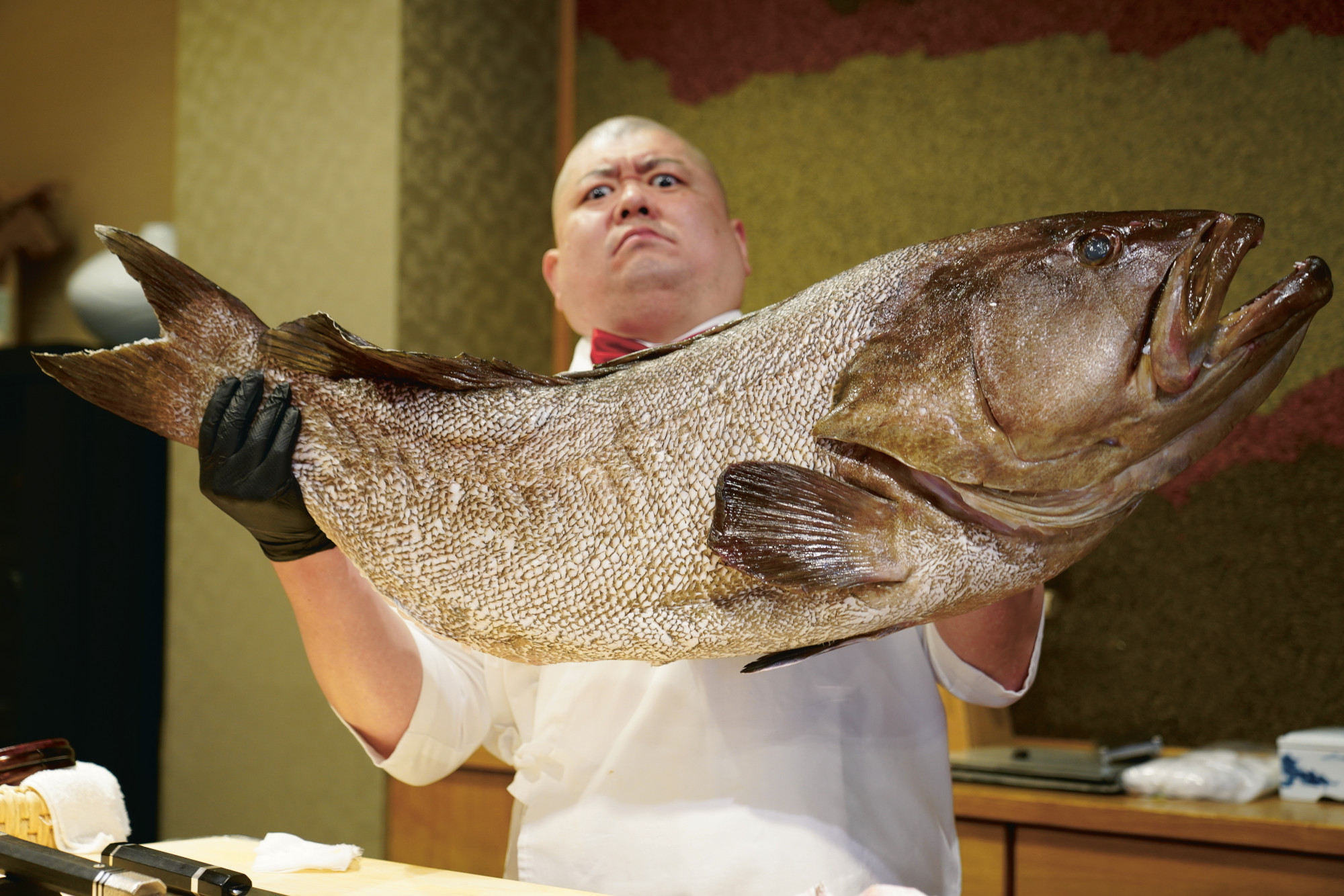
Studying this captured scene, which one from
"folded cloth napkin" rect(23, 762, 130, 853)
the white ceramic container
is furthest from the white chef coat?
the white ceramic container

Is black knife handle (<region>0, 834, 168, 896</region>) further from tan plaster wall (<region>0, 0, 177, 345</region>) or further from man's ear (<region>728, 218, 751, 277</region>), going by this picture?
tan plaster wall (<region>0, 0, 177, 345</region>)

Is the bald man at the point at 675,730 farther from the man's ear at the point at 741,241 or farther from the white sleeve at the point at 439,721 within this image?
the man's ear at the point at 741,241

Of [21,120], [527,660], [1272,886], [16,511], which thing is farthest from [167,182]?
[1272,886]

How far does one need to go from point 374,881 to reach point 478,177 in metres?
2.25

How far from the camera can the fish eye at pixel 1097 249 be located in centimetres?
86

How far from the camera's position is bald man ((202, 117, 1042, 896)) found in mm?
1249

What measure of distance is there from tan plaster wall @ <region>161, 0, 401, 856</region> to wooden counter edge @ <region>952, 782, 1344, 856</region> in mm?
1498

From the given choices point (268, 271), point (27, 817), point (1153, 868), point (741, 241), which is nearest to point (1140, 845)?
point (1153, 868)

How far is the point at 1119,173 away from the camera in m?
2.50

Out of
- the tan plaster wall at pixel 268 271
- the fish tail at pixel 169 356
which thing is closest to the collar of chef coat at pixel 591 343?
the fish tail at pixel 169 356

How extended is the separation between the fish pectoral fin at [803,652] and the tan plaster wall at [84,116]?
3.29m

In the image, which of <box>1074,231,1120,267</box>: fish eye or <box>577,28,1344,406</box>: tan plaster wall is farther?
<box>577,28,1344,406</box>: tan plaster wall

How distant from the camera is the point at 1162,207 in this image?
98.7 inches

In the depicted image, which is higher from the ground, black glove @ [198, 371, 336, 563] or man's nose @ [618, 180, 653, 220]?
man's nose @ [618, 180, 653, 220]
